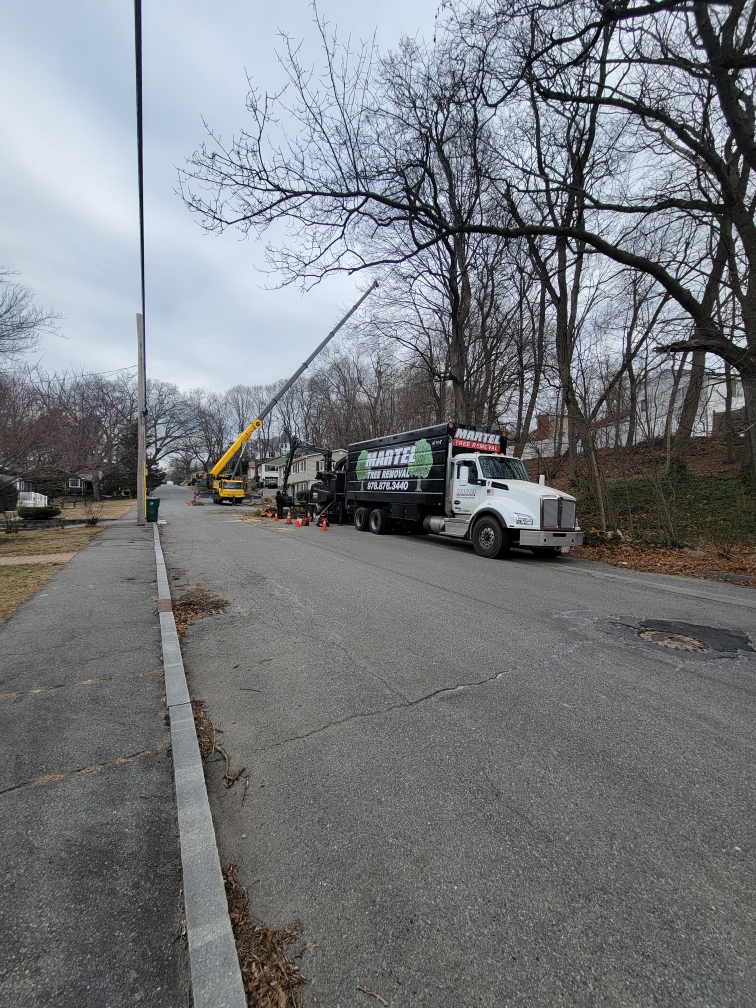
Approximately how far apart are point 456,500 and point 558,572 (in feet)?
13.6

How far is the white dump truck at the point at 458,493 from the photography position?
1048cm

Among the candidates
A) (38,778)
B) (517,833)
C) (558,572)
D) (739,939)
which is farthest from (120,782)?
(558,572)

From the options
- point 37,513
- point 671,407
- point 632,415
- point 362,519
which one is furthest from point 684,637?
point 37,513

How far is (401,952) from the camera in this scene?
1.64 m

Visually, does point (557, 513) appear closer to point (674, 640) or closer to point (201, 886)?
point (674, 640)

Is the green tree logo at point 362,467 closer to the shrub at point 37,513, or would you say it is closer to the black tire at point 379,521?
the black tire at point 379,521

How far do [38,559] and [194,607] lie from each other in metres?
6.21

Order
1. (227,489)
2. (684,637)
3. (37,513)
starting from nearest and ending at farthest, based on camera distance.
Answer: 1. (684,637)
2. (37,513)
3. (227,489)

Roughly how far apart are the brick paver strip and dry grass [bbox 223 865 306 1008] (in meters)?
10.0

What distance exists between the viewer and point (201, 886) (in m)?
1.86

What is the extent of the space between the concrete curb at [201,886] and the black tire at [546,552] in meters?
9.50

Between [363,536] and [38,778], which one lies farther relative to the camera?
[363,536]

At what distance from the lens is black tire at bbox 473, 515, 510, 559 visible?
10727 mm

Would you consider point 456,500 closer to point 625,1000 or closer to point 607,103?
point 607,103
